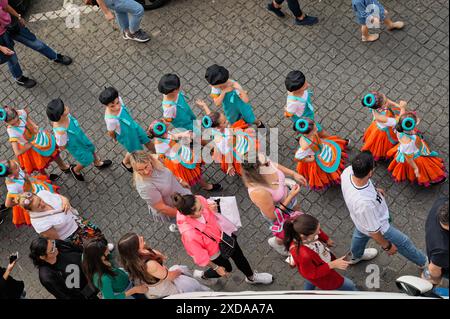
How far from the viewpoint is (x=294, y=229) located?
511 cm

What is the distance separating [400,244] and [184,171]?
2.84 m

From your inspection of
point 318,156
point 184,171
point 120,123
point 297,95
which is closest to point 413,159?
point 318,156

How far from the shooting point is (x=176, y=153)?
23.4 feet

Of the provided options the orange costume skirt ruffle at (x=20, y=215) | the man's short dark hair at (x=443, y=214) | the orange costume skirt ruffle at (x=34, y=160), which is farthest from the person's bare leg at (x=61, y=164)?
the man's short dark hair at (x=443, y=214)

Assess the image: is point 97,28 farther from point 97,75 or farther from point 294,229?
point 294,229

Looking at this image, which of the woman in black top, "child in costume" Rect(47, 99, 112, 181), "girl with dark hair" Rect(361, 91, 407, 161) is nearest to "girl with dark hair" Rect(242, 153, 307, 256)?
"girl with dark hair" Rect(361, 91, 407, 161)

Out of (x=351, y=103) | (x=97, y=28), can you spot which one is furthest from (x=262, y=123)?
(x=97, y=28)

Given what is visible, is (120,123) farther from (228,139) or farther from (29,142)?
(228,139)

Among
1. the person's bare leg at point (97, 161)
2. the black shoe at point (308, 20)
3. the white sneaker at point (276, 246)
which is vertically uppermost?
the black shoe at point (308, 20)

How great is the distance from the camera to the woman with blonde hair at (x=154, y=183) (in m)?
5.91

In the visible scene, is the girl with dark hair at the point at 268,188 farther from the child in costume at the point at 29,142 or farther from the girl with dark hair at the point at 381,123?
the child in costume at the point at 29,142

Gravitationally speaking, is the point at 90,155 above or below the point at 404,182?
above

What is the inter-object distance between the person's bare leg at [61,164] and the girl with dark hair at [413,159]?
445 cm
